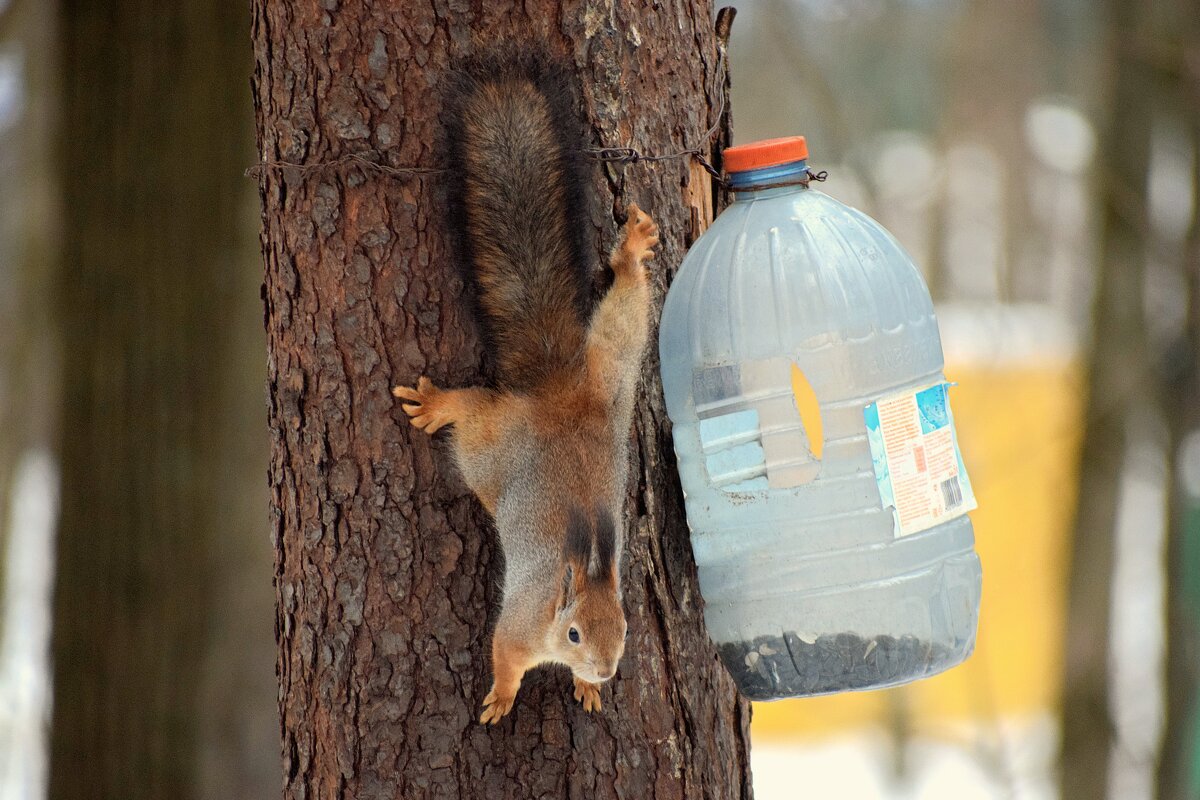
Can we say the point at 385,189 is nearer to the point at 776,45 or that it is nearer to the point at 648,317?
the point at 648,317

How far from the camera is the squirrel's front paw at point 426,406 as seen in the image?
179 cm

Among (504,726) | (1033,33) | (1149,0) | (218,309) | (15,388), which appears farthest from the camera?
(1033,33)

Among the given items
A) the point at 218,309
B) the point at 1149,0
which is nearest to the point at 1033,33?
the point at 1149,0

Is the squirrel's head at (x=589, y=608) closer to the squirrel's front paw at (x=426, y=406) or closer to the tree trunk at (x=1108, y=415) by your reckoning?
the squirrel's front paw at (x=426, y=406)

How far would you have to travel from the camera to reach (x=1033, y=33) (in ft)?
18.5

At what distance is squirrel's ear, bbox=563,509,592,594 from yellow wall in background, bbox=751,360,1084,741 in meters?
4.03

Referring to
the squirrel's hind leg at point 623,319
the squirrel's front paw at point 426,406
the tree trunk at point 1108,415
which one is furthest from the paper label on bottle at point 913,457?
the tree trunk at point 1108,415

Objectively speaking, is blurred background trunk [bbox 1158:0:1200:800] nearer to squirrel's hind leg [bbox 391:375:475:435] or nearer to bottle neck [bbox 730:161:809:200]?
bottle neck [bbox 730:161:809:200]

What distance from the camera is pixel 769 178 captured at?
6.28ft

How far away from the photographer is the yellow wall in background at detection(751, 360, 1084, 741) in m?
5.61

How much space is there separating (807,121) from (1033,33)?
1122 millimetres

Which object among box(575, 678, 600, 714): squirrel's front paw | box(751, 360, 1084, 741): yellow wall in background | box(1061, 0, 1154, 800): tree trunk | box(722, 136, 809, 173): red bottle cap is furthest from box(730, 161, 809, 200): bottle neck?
box(751, 360, 1084, 741): yellow wall in background

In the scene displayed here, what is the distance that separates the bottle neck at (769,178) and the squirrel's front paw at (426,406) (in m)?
0.56

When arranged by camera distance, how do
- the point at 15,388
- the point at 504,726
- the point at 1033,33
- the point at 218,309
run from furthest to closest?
the point at 1033,33 → the point at 15,388 → the point at 218,309 → the point at 504,726
